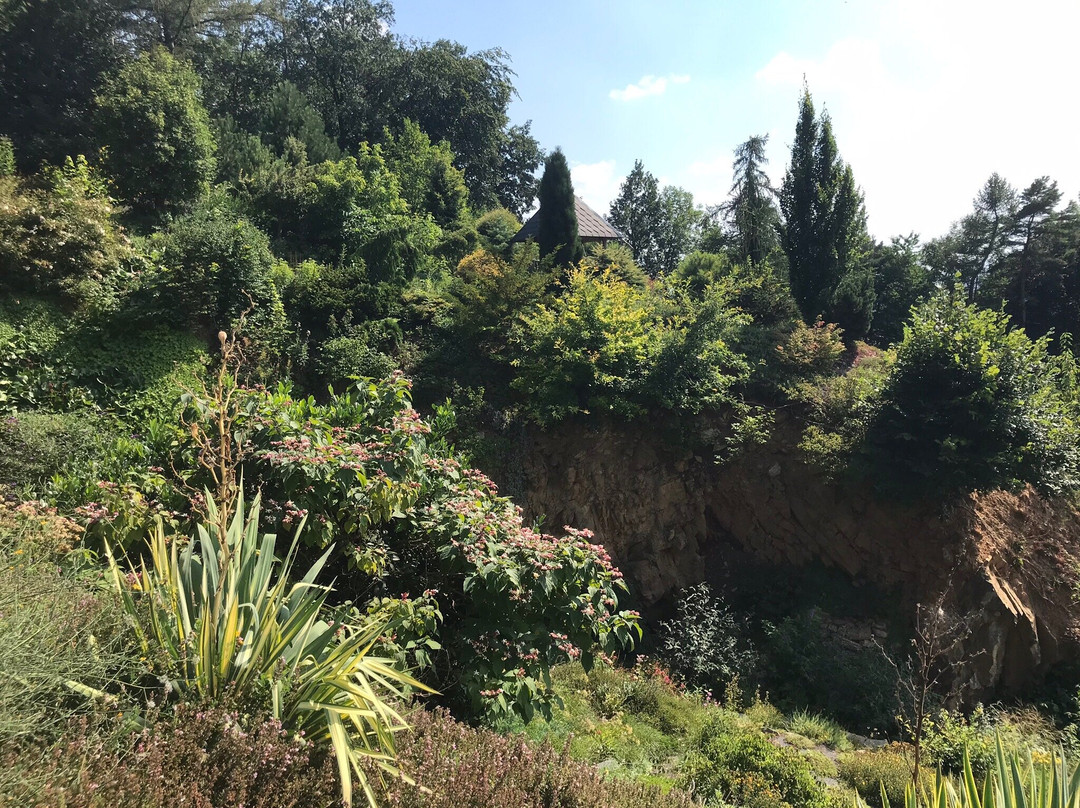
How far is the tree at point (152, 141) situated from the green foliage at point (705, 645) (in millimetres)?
11470

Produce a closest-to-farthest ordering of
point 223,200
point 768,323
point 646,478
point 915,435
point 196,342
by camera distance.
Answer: point 196,342, point 915,435, point 646,478, point 223,200, point 768,323

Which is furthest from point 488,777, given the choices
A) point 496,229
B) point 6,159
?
point 496,229

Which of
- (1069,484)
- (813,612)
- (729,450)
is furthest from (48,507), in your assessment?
(1069,484)

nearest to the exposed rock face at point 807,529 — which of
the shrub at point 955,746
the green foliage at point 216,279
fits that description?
the shrub at point 955,746

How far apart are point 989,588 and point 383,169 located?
1554cm

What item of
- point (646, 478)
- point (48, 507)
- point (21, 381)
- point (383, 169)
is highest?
point (383, 169)

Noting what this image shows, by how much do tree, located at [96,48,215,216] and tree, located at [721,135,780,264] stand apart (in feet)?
44.7

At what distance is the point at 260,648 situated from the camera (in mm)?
2576

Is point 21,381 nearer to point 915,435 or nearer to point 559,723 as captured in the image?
point 559,723

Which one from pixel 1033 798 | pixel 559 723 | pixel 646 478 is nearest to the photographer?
pixel 1033 798

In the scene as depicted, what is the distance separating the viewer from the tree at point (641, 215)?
31156 mm

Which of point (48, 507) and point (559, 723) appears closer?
point (48, 507)

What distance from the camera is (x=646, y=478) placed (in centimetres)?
941

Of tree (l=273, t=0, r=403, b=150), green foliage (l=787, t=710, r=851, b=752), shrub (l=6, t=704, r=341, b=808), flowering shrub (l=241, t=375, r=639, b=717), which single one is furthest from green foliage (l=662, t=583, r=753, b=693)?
tree (l=273, t=0, r=403, b=150)
